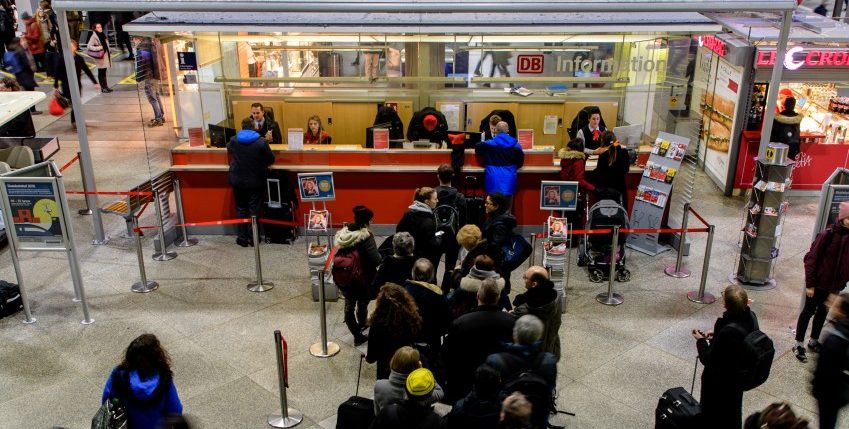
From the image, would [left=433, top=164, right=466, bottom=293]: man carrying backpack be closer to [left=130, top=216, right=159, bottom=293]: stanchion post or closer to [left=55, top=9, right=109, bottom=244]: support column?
[left=130, top=216, right=159, bottom=293]: stanchion post

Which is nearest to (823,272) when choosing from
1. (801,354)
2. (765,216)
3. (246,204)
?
(801,354)

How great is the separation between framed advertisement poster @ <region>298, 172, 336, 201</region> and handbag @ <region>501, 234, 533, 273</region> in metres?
2.42

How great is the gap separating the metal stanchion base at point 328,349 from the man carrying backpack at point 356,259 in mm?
399

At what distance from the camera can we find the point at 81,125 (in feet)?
29.2

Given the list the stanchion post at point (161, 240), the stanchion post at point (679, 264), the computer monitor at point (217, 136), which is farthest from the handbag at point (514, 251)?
the computer monitor at point (217, 136)

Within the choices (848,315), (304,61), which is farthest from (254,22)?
(848,315)

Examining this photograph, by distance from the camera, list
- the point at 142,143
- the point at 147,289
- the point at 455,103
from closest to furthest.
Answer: the point at 147,289, the point at 455,103, the point at 142,143

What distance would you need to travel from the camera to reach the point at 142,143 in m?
13.7

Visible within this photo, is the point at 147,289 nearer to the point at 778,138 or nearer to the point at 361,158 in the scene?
the point at 361,158

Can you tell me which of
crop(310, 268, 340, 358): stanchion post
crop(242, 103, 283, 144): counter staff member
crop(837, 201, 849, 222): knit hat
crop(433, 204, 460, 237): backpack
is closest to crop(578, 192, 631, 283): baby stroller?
crop(433, 204, 460, 237): backpack

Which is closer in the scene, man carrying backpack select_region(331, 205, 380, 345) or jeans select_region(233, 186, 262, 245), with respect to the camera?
man carrying backpack select_region(331, 205, 380, 345)

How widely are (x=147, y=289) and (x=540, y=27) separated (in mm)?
5355

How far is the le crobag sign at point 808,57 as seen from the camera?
1064 cm

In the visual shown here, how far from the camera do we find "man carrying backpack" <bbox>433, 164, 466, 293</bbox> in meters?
7.37
